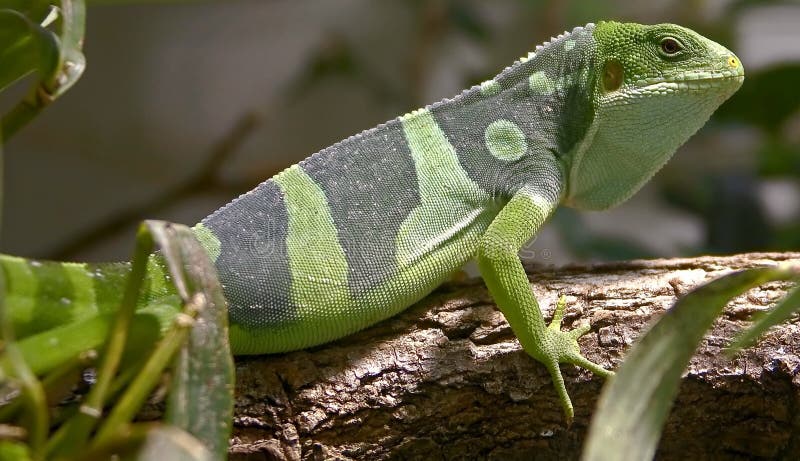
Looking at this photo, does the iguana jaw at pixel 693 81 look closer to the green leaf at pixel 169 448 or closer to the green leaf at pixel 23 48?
the green leaf at pixel 23 48

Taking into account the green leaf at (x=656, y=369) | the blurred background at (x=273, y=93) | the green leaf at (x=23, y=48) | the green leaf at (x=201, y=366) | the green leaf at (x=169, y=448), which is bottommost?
the green leaf at (x=656, y=369)

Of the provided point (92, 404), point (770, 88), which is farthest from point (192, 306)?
point (770, 88)

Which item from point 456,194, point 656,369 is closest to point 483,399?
point 456,194

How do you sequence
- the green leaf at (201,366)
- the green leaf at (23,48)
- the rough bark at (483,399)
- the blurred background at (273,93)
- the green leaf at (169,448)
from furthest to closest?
the blurred background at (273,93) < the rough bark at (483,399) < the green leaf at (23,48) < the green leaf at (201,366) < the green leaf at (169,448)

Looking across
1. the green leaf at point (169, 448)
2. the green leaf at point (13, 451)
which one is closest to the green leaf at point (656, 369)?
the green leaf at point (169, 448)

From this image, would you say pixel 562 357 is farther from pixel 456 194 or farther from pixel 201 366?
pixel 201 366

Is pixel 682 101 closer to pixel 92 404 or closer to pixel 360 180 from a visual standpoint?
pixel 360 180

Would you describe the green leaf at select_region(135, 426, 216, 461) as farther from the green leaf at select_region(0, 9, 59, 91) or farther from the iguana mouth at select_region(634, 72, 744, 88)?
the iguana mouth at select_region(634, 72, 744, 88)

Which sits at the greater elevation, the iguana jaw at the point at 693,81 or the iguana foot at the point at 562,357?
the iguana jaw at the point at 693,81
